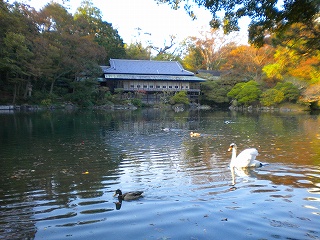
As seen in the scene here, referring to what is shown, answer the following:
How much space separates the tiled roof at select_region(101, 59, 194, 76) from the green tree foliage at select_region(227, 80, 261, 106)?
291 inches

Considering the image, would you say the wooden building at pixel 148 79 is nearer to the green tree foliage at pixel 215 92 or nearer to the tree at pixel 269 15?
the green tree foliage at pixel 215 92

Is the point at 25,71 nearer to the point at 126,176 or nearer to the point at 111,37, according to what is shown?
the point at 111,37

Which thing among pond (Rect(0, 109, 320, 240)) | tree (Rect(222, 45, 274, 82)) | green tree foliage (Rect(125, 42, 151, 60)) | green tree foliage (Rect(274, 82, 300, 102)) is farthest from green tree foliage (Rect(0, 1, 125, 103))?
green tree foliage (Rect(274, 82, 300, 102))

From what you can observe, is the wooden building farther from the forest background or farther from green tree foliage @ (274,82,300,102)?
green tree foliage @ (274,82,300,102)

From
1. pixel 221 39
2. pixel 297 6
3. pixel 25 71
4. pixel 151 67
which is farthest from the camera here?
pixel 221 39

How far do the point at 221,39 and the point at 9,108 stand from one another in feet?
113

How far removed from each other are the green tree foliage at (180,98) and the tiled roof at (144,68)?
4685mm

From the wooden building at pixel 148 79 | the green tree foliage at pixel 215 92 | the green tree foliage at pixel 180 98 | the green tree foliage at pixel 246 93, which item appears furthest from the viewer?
the green tree foliage at pixel 215 92

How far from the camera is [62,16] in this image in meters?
34.9

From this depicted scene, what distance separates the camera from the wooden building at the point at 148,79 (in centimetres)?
4294

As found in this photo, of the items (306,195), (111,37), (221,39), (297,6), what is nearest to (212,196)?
(306,195)

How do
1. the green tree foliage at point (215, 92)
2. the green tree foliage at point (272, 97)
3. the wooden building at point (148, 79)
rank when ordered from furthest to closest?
the green tree foliage at point (215, 92) → the wooden building at point (148, 79) → the green tree foliage at point (272, 97)

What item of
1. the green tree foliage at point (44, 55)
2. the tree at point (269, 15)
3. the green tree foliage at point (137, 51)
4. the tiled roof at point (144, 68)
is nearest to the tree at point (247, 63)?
the tiled roof at point (144, 68)

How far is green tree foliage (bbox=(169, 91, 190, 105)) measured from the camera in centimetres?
4150
